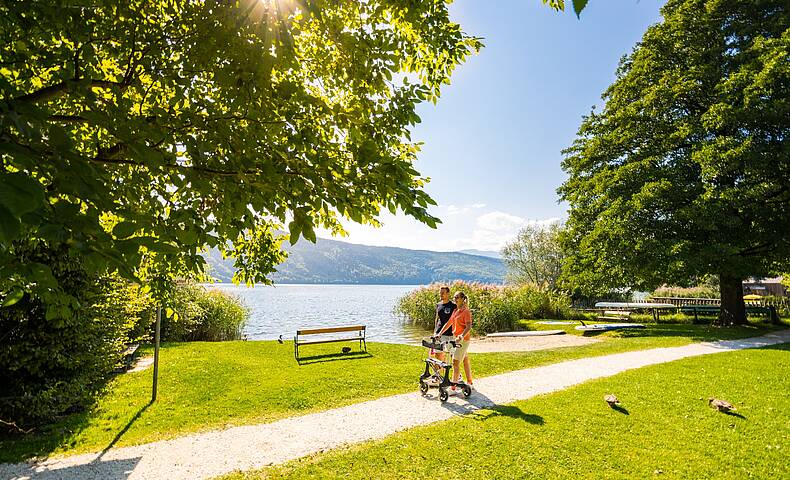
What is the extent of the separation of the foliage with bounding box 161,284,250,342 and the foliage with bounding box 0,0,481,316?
14953 millimetres

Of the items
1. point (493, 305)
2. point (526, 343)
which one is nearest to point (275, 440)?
point (526, 343)

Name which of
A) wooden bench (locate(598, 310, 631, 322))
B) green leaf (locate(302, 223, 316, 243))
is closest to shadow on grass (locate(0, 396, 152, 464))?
green leaf (locate(302, 223, 316, 243))

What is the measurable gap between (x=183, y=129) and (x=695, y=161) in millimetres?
20560

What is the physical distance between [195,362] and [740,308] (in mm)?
23309

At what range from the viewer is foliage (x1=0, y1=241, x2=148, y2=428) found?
23.2 feet

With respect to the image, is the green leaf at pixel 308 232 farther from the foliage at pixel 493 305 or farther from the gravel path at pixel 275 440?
the foliage at pixel 493 305

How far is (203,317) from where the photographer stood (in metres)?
19.6

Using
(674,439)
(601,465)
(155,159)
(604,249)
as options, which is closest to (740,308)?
(604,249)

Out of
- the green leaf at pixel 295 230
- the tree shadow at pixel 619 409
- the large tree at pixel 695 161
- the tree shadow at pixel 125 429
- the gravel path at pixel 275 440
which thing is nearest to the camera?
the green leaf at pixel 295 230

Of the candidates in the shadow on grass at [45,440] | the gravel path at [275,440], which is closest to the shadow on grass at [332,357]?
the gravel path at [275,440]

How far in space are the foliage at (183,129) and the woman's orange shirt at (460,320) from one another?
4.84 metres

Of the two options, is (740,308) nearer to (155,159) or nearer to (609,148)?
(609,148)

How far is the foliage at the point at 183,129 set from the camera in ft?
6.59

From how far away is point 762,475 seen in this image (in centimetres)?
531
